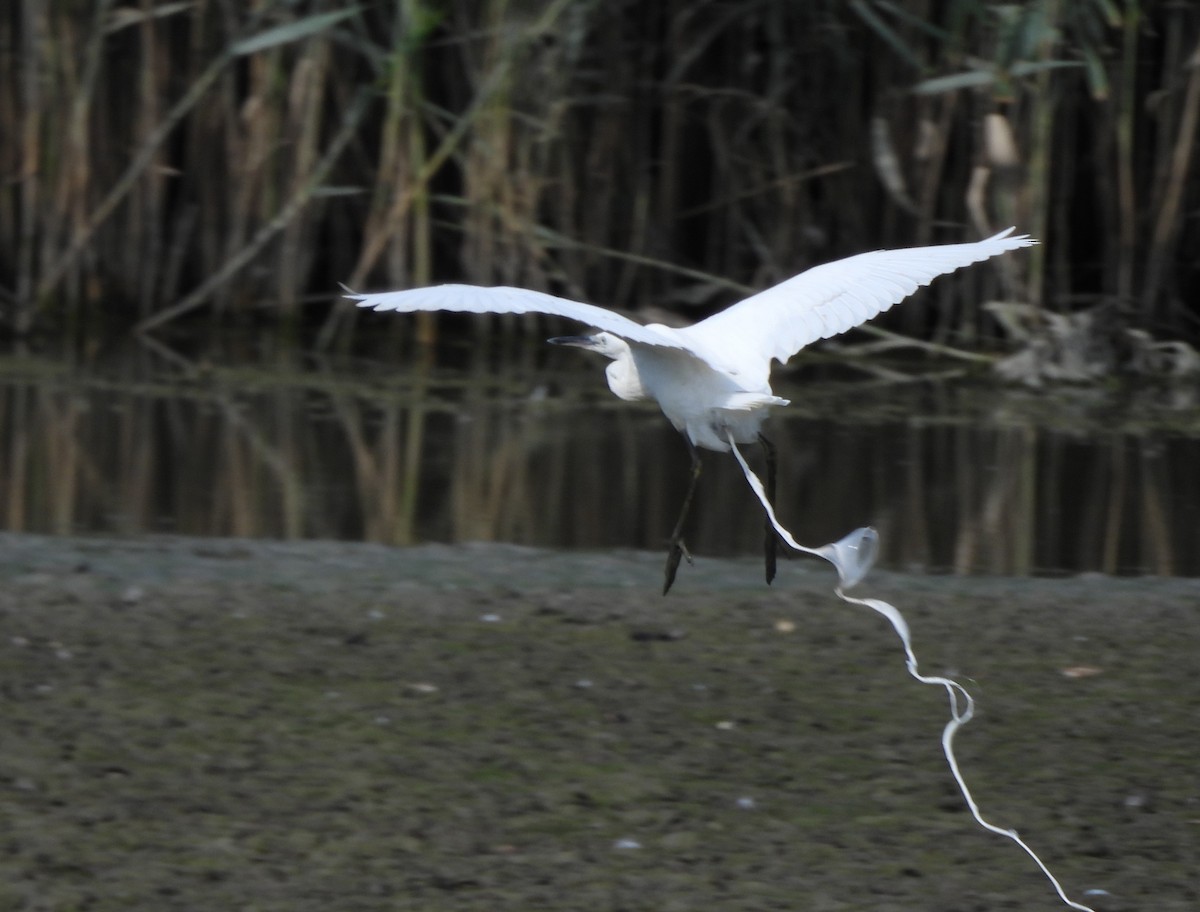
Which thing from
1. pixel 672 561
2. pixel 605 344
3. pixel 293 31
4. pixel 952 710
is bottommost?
pixel 952 710

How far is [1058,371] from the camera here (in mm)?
7699

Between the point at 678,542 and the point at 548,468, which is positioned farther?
the point at 548,468

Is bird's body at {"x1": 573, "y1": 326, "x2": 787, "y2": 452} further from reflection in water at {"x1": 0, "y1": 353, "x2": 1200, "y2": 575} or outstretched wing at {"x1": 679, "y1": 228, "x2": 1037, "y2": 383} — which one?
reflection in water at {"x1": 0, "y1": 353, "x2": 1200, "y2": 575}

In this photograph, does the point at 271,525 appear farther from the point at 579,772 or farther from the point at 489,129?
the point at 489,129

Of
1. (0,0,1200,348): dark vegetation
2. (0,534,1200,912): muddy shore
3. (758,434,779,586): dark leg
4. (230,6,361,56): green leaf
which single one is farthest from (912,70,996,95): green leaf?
(758,434,779,586): dark leg

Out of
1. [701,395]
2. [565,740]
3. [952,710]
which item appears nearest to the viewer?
[952,710]

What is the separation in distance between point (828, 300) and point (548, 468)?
224 cm

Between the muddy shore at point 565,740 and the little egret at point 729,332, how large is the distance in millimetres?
441

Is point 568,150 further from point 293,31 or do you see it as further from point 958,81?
point 958,81

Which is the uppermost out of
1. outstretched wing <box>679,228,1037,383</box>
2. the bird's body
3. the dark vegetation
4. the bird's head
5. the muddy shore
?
the dark vegetation

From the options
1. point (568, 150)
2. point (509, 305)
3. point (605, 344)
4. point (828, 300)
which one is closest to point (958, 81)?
point (568, 150)

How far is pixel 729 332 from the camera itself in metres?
3.96

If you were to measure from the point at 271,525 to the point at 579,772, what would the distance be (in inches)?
90.1

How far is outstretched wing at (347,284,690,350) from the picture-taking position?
128 inches
